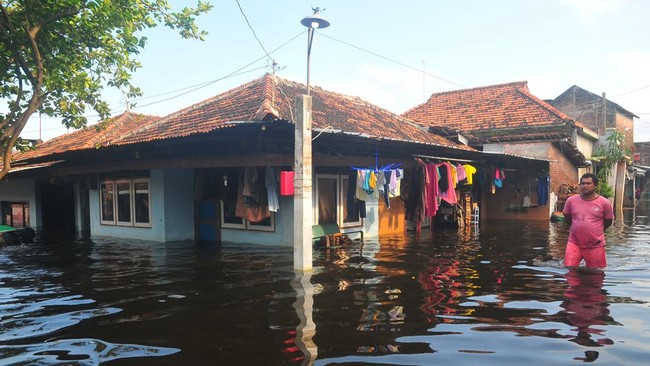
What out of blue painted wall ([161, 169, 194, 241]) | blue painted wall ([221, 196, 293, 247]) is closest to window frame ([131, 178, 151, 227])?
blue painted wall ([161, 169, 194, 241])

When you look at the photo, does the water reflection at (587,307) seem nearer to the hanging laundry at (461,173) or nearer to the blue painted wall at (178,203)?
the hanging laundry at (461,173)

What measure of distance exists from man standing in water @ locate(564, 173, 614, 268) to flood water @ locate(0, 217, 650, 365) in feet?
1.36

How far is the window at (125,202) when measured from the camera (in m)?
14.0

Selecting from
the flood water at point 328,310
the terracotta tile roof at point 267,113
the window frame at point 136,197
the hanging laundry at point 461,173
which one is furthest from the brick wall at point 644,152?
the window frame at point 136,197

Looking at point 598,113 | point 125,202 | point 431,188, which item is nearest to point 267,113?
point 431,188

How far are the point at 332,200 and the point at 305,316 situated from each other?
7.01 metres

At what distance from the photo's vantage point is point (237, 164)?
1023 centimetres

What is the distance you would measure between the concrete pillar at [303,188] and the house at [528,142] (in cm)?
1065

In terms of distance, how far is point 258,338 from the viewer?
15.5 ft

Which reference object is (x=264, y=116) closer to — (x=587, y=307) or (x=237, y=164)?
(x=237, y=164)

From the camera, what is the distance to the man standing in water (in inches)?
276

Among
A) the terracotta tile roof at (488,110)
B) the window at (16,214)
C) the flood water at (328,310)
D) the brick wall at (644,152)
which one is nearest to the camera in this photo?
the flood water at (328,310)

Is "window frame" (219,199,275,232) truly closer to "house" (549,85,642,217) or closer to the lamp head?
the lamp head

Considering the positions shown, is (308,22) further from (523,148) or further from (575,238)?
(523,148)
